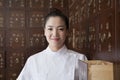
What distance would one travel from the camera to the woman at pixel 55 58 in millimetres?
1354

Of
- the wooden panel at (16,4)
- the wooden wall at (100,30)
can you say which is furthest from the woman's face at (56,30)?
the wooden panel at (16,4)

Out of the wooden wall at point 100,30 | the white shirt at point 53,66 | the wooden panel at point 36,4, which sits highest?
the wooden panel at point 36,4

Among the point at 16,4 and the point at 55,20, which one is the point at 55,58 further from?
the point at 16,4

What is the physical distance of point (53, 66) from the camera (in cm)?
146

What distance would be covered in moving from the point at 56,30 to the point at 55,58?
8.6 inches

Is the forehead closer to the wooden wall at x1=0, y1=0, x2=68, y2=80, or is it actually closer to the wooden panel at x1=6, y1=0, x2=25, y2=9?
the wooden wall at x1=0, y1=0, x2=68, y2=80

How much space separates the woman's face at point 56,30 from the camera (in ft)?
4.40

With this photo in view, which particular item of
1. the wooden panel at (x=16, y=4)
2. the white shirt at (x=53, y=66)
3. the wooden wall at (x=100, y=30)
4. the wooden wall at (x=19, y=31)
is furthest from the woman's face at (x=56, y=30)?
the wooden panel at (x=16, y=4)

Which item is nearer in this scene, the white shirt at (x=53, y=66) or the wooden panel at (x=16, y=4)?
the white shirt at (x=53, y=66)

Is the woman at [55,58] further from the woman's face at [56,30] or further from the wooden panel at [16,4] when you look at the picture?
the wooden panel at [16,4]

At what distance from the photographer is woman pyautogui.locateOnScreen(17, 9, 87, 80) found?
1.35 m

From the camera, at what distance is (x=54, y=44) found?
54.9 inches

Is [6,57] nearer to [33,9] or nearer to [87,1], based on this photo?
[33,9]

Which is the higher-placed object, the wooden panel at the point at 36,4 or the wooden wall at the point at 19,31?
the wooden panel at the point at 36,4
